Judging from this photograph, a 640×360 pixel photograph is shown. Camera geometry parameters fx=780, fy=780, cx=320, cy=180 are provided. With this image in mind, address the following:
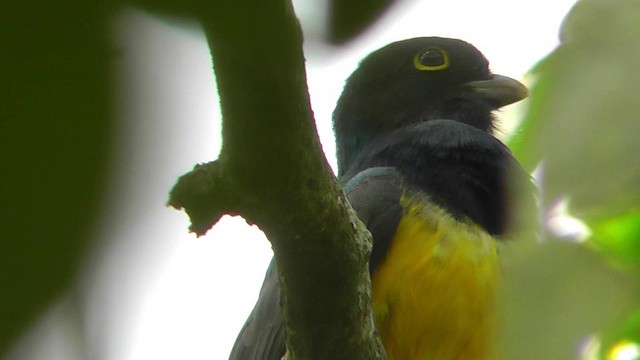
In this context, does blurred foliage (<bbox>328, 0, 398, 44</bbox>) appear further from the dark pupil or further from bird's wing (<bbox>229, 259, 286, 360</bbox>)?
the dark pupil

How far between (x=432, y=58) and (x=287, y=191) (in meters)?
4.39

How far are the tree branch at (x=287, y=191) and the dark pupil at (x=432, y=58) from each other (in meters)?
3.87

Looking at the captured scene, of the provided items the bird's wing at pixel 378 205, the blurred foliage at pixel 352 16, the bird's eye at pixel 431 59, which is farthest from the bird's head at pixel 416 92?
the blurred foliage at pixel 352 16

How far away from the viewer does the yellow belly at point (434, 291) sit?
158 inches

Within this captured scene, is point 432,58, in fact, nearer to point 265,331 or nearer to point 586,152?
point 265,331

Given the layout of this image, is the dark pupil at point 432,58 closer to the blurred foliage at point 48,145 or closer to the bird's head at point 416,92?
the bird's head at point 416,92

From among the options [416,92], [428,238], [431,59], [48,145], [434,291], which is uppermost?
[431,59]

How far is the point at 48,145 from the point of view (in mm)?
328

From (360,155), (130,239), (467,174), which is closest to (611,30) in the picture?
(130,239)

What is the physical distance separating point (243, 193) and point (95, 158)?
1.42 metres

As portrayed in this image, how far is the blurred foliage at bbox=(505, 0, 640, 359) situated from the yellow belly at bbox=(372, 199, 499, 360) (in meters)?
3.28

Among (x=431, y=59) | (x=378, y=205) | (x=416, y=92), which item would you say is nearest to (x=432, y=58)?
(x=431, y=59)

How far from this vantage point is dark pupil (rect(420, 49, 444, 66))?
6.07 meters

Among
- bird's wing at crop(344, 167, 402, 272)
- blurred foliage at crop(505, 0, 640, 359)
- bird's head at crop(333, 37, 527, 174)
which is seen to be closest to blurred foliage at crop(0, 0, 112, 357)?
blurred foliage at crop(505, 0, 640, 359)
